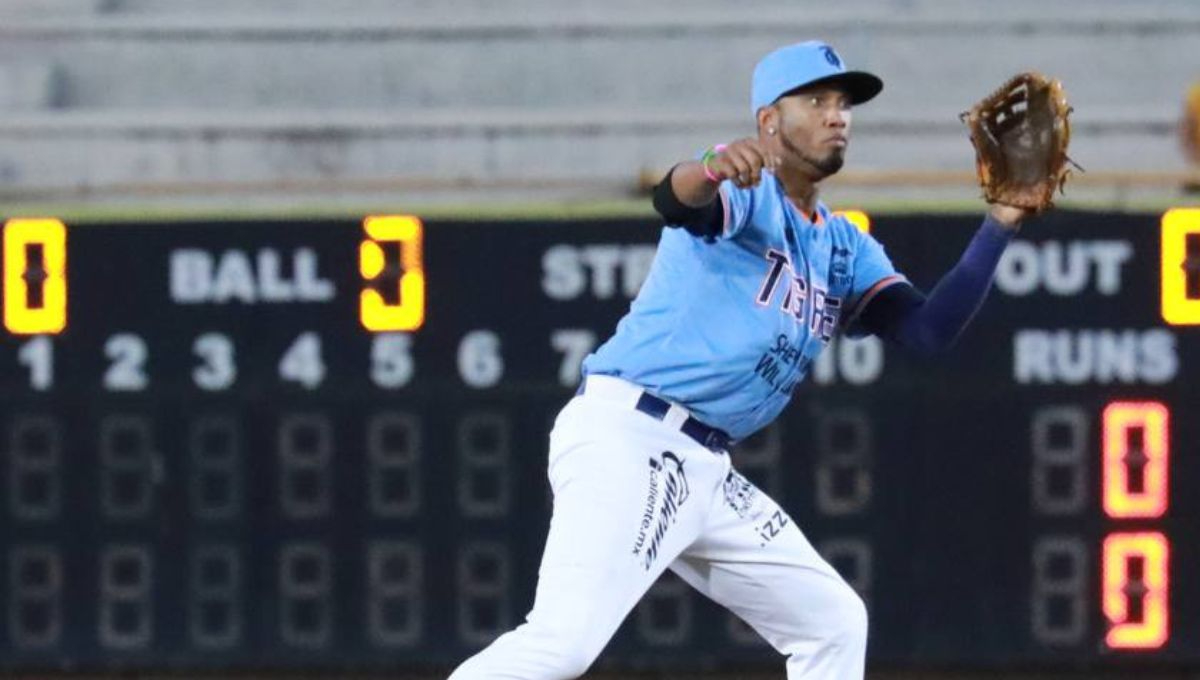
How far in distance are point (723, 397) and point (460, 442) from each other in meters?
2.55

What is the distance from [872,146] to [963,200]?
324 cm

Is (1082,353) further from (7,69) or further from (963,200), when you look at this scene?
(7,69)

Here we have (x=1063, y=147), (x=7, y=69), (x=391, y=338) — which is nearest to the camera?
(x=1063, y=147)

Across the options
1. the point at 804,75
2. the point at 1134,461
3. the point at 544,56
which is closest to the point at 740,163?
the point at 804,75

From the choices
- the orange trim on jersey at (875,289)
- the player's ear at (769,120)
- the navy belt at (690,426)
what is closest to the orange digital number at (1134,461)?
the orange trim on jersey at (875,289)

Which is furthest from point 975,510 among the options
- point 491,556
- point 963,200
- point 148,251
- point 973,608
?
point 148,251

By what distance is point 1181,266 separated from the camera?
8.29 metres

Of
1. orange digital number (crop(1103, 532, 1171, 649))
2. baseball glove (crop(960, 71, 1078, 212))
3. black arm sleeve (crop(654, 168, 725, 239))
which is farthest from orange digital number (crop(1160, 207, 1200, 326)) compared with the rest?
black arm sleeve (crop(654, 168, 725, 239))

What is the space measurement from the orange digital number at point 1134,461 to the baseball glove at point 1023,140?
2547mm

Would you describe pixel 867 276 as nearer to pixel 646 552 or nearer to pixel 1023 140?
pixel 1023 140

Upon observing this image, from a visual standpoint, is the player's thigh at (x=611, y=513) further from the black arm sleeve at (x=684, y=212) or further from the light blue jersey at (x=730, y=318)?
the black arm sleeve at (x=684, y=212)

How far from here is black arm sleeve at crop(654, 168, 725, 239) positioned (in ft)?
17.8

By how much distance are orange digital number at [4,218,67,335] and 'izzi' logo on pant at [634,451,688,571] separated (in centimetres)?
307

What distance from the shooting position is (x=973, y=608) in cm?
846
